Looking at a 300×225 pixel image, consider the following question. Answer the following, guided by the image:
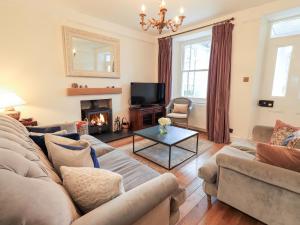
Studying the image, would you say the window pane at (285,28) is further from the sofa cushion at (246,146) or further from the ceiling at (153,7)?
the sofa cushion at (246,146)

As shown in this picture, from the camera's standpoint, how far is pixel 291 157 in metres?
1.23

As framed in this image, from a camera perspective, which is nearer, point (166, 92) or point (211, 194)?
point (211, 194)

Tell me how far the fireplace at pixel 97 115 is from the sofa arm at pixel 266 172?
2990 millimetres

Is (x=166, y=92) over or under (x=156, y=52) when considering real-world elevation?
under

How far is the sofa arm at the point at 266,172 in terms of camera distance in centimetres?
118

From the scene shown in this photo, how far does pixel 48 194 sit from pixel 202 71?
4383mm

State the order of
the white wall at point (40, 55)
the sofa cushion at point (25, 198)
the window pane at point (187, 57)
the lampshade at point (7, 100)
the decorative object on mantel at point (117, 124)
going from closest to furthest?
the sofa cushion at point (25, 198), the lampshade at point (7, 100), the white wall at point (40, 55), the decorative object on mantel at point (117, 124), the window pane at point (187, 57)

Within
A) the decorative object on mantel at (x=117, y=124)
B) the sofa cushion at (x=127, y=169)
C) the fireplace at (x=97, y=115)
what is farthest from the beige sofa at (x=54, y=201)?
the decorative object on mantel at (x=117, y=124)

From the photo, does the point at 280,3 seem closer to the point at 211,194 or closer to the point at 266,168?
the point at 266,168

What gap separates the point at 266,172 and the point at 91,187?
4.27ft

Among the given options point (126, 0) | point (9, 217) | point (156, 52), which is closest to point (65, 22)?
point (126, 0)

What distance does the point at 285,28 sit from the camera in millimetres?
3141

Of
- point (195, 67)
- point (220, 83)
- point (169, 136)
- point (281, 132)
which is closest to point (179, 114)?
point (220, 83)

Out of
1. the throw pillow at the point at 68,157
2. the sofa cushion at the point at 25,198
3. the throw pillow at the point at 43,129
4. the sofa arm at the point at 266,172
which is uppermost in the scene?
the sofa cushion at the point at 25,198
